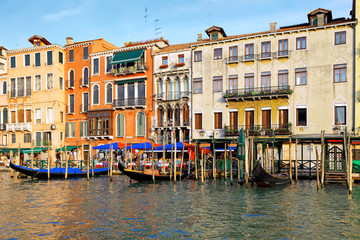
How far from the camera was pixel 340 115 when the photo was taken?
27.6 m

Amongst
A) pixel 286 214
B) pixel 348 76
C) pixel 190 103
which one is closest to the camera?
pixel 286 214

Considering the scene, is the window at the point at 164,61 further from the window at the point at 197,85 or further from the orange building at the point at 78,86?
the orange building at the point at 78,86

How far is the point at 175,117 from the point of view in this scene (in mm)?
33750

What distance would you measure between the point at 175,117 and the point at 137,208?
18.7 m

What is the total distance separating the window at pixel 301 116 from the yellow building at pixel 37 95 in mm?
22701

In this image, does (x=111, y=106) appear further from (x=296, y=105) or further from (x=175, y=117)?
(x=296, y=105)

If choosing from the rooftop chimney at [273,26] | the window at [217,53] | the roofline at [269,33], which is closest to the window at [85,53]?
the roofline at [269,33]

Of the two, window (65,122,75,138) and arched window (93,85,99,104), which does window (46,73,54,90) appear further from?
arched window (93,85,99,104)

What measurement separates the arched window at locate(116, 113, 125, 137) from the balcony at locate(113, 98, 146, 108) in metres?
0.94

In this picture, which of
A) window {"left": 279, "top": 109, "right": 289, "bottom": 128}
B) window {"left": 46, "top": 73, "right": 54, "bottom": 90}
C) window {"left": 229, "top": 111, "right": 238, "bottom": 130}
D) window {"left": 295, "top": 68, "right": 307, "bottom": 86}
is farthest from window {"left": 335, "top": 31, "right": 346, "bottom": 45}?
window {"left": 46, "top": 73, "right": 54, "bottom": 90}

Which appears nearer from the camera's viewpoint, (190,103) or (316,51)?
(316,51)

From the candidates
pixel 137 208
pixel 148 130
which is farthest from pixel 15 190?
pixel 148 130

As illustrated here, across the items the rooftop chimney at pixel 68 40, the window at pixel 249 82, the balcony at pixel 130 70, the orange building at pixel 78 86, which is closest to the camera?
the window at pixel 249 82

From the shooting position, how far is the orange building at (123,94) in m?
35.1
